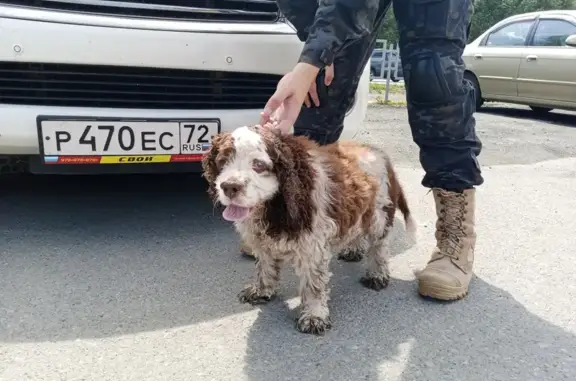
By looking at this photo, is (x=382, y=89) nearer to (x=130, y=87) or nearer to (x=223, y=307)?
(x=130, y=87)

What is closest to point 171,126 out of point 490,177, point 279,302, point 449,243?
point 279,302

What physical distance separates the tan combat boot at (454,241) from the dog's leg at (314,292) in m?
0.54

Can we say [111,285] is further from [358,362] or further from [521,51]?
[521,51]

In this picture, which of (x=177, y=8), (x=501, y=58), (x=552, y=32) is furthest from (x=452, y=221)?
(x=501, y=58)

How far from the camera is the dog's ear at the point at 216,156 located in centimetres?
220

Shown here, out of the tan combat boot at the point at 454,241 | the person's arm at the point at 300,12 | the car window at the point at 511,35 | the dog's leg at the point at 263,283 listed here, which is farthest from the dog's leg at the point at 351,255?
the car window at the point at 511,35

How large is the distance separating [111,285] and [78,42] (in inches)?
46.6

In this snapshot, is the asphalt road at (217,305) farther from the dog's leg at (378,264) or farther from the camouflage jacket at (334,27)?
the camouflage jacket at (334,27)

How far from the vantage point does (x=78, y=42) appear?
2807 millimetres

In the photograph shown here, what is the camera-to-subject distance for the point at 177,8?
123 inches

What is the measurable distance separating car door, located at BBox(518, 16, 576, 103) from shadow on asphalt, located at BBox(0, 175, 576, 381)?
21.9 feet

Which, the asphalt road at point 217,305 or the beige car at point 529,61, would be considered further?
the beige car at point 529,61

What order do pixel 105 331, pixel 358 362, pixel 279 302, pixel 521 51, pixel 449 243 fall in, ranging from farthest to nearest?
pixel 521 51, pixel 449 243, pixel 279 302, pixel 105 331, pixel 358 362

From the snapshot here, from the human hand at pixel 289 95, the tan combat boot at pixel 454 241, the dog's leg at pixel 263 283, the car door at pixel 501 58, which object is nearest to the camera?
the human hand at pixel 289 95
